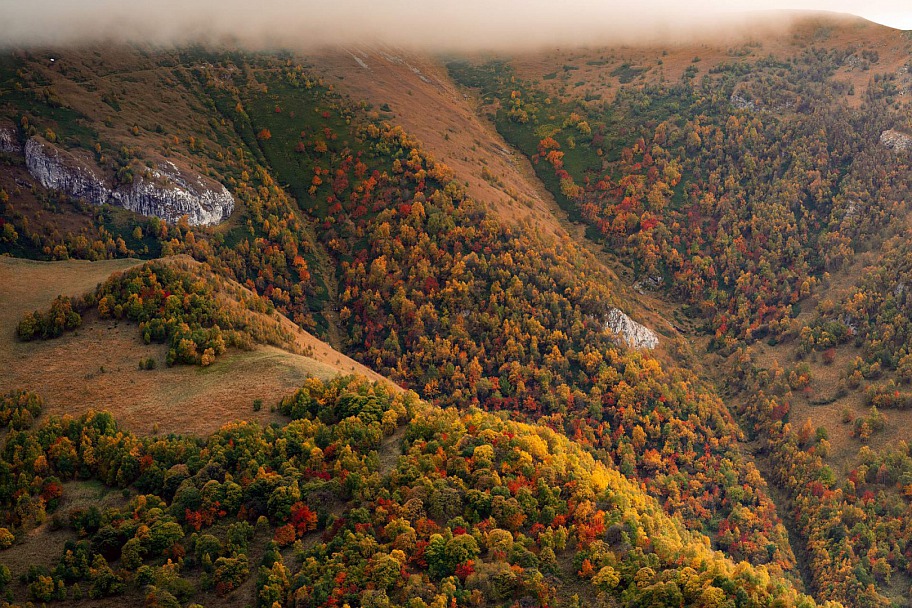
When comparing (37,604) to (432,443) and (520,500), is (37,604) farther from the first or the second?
(520,500)

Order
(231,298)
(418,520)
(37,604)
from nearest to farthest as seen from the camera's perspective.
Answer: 1. (37,604)
2. (418,520)
3. (231,298)

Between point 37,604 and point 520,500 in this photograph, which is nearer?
point 37,604

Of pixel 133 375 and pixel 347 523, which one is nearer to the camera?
pixel 347 523

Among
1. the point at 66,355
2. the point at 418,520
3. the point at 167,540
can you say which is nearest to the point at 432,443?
the point at 418,520

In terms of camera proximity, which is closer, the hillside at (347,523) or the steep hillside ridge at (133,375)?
the hillside at (347,523)

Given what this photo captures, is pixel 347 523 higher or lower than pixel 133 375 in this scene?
lower

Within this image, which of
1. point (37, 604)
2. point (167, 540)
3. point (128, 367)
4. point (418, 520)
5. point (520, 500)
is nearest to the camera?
point (37, 604)

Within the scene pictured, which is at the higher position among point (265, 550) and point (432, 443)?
point (432, 443)

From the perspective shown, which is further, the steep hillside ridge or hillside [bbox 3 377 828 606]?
the steep hillside ridge
